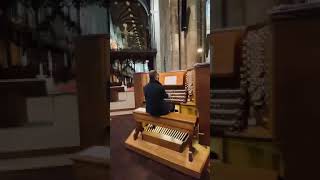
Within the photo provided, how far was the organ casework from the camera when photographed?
1.04 m

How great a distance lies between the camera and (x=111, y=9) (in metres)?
0.84

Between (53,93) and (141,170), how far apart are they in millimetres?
623

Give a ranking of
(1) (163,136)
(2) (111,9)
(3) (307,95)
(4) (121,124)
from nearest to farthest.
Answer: (3) (307,95) → (2) (111,9) → (4) (121,124) → (1) (163,136)

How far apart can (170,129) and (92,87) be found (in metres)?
0.81

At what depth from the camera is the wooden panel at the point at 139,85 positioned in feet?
3.34

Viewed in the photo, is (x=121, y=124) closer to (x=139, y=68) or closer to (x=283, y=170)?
(x=139, y=68)

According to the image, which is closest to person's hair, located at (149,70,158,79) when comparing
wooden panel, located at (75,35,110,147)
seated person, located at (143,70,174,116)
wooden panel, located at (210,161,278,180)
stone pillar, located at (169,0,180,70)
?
seated person, located at (143,70,174,116)

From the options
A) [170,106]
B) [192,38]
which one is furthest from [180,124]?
[192,38]

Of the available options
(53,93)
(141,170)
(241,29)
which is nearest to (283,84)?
(241,29)

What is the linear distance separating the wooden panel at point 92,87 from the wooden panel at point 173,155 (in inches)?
11.0

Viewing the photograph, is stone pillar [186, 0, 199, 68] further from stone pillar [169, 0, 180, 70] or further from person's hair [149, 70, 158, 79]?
person's hair [149, 70, 158, 79]

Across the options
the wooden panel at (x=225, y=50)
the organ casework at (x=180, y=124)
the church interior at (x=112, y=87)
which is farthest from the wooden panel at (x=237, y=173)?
the wooden panel at (x=225, y=50)

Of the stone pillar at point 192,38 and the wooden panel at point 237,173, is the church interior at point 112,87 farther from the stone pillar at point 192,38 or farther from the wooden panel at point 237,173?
the stone pillar at point 192,38

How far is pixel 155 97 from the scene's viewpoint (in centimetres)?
106
